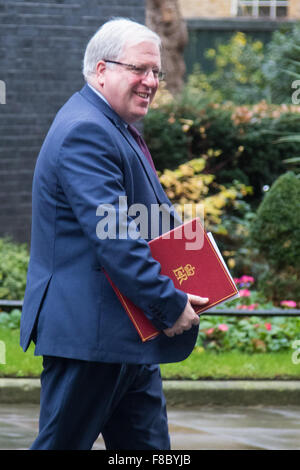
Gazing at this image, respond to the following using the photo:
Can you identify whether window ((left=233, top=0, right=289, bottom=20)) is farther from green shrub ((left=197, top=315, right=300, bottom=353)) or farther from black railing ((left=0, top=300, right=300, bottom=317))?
black railing ((left=0, top=300, right=300, bottom=317))

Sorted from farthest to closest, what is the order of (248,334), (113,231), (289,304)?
(289,304) < (248,334) < (113,231)

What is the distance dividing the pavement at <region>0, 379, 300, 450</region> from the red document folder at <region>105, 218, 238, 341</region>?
6.93 ft

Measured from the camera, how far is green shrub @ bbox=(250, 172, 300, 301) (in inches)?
318

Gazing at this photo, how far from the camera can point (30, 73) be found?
965 cm

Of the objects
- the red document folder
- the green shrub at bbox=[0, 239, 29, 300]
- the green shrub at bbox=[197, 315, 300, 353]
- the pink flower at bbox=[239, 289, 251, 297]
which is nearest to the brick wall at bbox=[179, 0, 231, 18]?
the green shrub at bbox=[0, 239, 29, 300]

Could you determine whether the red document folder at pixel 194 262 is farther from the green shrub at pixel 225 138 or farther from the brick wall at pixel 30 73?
the green shrub at pixel 225 138

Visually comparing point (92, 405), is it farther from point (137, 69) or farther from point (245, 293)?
point (245, 293)

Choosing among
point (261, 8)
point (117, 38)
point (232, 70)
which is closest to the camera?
point (117, 38)

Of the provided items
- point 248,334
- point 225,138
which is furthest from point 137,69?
point 225,138

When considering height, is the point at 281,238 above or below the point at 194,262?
below

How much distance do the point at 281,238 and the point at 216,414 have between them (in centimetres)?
266

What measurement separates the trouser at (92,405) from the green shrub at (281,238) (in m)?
4.87

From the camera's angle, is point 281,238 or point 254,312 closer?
point 254,312
